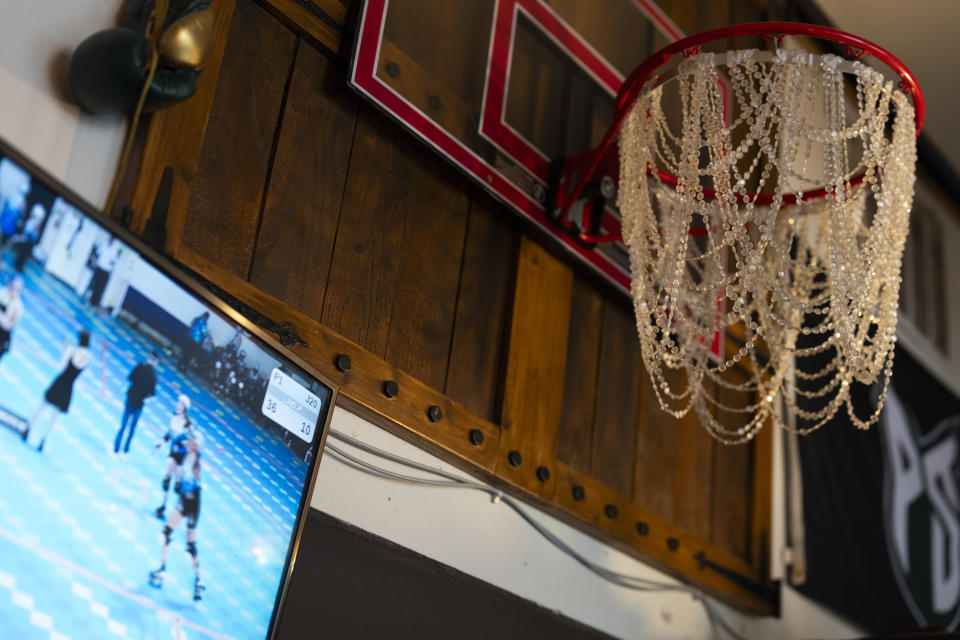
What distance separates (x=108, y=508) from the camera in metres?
1.27

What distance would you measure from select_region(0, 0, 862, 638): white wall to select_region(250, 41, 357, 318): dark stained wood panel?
26 cm

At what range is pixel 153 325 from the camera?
1.36 meters

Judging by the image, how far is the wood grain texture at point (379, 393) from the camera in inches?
70.8

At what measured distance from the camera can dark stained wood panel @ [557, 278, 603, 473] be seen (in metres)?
2.44

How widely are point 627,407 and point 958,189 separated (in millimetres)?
2739

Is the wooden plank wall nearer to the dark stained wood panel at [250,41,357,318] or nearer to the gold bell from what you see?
the dark stained wood panel at [250,41,357,318]

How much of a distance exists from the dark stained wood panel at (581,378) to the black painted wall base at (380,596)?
40cm

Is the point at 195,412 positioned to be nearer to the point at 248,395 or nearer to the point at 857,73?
the point at 248,395

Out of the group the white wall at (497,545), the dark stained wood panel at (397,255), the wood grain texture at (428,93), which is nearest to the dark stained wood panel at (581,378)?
the white wall at (497,545)

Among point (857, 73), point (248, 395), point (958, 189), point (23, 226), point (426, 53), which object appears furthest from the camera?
point (958, 189)

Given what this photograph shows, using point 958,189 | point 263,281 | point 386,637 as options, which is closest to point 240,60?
point 263,281

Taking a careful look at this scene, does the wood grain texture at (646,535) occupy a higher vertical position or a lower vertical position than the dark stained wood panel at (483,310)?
lower

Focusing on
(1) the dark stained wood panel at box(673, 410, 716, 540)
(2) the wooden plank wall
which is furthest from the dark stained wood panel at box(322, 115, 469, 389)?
(1) the dark stained wood panel at box(673, 410, 716, 540)

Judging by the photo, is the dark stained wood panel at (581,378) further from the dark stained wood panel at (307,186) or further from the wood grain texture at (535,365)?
the dark stained wood panel at (307,186)
